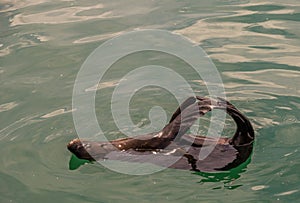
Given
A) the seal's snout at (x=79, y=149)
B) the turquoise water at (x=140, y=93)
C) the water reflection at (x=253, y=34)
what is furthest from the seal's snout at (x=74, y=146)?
the water reflection at (x=253, y=34)

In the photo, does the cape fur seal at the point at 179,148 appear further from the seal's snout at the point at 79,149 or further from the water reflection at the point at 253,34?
the water reflection at the point at 253,34

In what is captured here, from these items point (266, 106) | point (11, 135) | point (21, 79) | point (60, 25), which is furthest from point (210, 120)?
point (60, 25)

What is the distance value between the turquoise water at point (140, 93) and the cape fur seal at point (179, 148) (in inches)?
3.6

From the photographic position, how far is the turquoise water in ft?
15.7

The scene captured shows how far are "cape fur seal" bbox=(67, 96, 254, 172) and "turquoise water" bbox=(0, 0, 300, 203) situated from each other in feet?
0.30

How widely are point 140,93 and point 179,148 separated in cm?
189

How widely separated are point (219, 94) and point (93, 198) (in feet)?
7.28

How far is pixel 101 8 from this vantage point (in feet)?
32.2

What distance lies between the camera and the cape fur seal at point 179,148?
4734mm

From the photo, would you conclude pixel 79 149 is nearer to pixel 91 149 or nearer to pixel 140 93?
pixel 91 149

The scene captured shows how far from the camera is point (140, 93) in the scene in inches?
258

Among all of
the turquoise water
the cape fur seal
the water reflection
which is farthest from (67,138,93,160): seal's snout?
the water reflection

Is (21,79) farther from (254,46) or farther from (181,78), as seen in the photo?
(254,46)

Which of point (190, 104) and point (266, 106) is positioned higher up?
point (190, 104)
